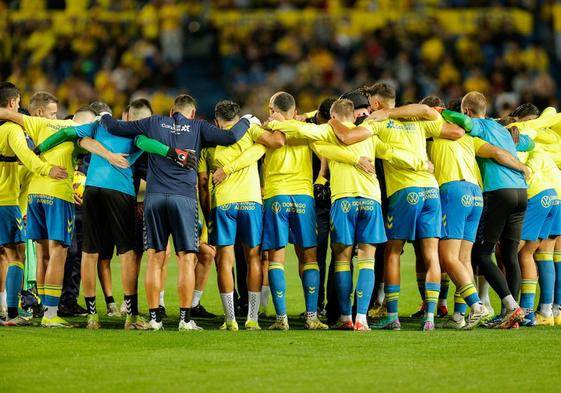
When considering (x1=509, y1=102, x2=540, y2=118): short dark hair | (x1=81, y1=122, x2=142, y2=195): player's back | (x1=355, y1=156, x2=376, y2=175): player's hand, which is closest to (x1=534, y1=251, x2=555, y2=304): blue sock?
(x1=509, y1=102, x2=540, y2=118): short dark hair

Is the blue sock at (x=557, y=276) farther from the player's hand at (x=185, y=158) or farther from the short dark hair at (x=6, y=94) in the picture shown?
the short dark hair at (x=6, y=94)

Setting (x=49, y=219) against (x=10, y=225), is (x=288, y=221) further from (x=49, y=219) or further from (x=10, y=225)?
(x=10, y=225)

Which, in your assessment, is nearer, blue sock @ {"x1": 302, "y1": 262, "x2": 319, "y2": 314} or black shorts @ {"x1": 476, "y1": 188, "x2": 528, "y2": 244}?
blue sock @ {"x1": 302, "y1": 262, "x2": 319, "y2": 314}

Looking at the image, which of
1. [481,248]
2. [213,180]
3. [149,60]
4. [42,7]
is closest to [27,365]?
[213,180]

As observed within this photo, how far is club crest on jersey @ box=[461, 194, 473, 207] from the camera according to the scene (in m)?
12.0

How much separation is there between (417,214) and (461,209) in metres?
0.51

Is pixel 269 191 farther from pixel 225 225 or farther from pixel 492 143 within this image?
pixel 492 143

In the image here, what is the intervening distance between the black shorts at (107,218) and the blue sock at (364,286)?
2377 millimetres

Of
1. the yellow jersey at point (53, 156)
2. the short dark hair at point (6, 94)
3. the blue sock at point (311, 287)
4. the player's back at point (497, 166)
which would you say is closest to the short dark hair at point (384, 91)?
the player's back at point (497, 166)

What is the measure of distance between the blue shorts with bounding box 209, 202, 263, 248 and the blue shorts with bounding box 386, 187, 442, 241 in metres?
1.43

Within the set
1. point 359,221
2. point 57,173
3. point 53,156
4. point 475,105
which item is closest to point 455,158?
point 475,105

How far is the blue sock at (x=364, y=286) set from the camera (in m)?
11.6

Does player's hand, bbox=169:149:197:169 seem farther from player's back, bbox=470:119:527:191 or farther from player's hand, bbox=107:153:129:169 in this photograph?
player's back, bbox=470:119:527:191

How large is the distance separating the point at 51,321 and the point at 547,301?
5296 millimetres
